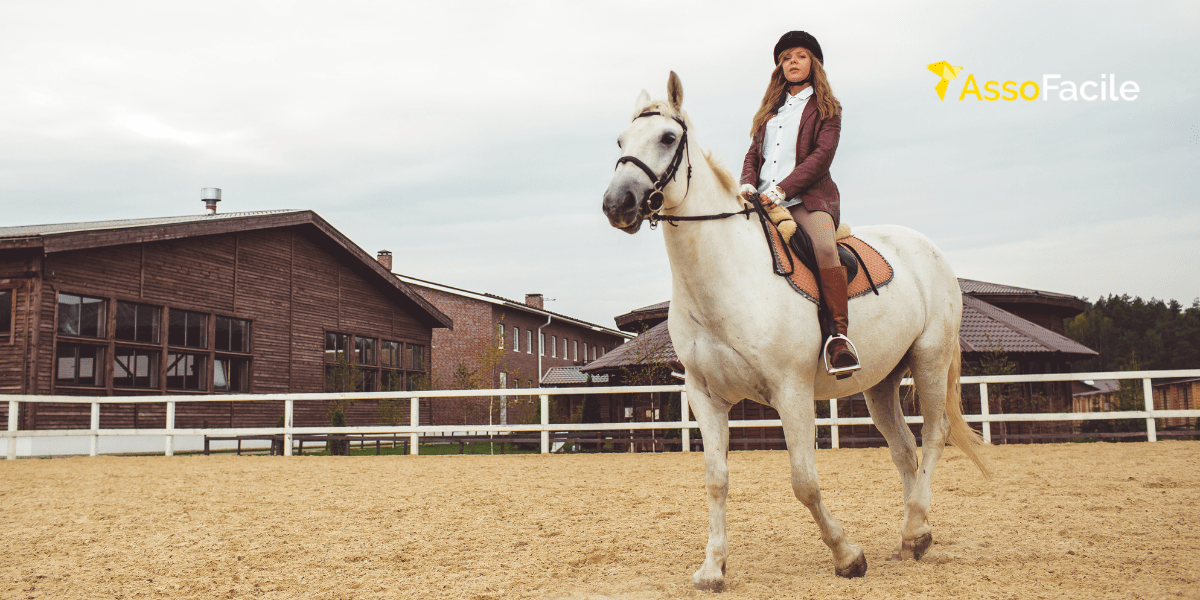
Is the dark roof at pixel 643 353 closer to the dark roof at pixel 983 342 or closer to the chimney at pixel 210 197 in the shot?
the dark roof at pixel 983 342

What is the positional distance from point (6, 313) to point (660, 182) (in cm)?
1832

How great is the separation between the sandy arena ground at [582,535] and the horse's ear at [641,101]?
240 centimetres

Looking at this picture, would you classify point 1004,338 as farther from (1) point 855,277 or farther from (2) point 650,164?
(2) point 650,164

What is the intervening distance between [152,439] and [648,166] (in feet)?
60.0

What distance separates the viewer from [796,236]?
427cm

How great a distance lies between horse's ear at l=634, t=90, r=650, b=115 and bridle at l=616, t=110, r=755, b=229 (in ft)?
0.17

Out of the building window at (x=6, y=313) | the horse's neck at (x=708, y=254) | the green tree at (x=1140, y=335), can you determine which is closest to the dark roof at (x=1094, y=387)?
the green tree at (x=1140, y=335)

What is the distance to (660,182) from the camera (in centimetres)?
375

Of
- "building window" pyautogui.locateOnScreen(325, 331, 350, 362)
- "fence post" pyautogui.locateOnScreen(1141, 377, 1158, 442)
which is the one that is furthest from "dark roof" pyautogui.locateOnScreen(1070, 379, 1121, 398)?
"building window" pyautogui.locateOnScreen(325, 331, 350, 362)

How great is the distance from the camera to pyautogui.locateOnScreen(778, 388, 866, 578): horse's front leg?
12.7 ft

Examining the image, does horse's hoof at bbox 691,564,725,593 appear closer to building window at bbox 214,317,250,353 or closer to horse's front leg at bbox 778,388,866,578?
horse's front leg at bbox 778,388,866,578

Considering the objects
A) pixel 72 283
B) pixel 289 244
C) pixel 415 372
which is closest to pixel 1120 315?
pixel 415 372

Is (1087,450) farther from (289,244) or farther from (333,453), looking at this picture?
(289,244)

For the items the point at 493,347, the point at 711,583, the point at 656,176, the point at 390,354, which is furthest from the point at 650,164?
the point at 493,347
